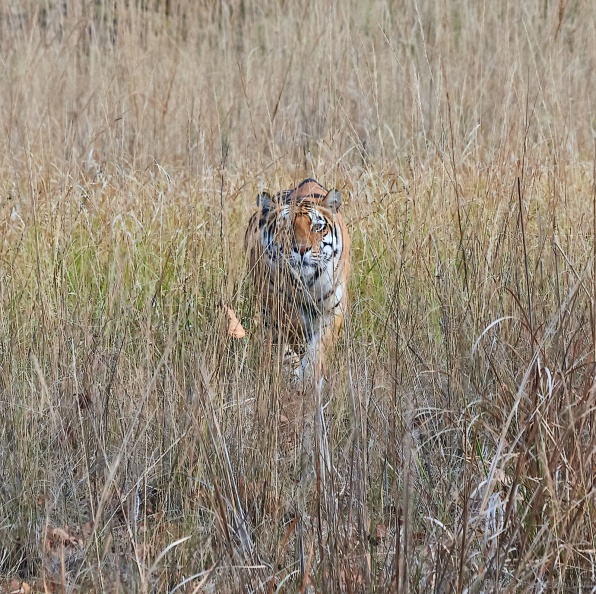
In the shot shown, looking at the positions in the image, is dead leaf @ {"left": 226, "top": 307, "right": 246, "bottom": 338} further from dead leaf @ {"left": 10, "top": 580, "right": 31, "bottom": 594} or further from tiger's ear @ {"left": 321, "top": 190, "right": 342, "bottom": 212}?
tiger's ear @ {"left": 321, "top": 190, "right": 342, "bottom": 212}

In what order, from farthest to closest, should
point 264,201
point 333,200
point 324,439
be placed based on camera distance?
point 333,200, point 264,201, point 324,439

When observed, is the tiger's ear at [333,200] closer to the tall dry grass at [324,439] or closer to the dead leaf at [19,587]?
the tall dry grass at [324,439]

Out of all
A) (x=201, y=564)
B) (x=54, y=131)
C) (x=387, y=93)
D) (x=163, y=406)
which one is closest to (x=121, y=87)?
(x=54, y=131)

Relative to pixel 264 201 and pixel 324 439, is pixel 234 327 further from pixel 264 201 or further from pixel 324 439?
pixel 264 201

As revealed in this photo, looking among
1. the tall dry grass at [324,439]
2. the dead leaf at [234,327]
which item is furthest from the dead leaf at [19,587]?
the dead leaf at [234,327]

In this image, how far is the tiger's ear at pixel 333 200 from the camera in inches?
126

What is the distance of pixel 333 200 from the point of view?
3.25 metres

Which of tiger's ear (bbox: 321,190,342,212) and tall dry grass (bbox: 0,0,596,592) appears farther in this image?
tiger's ear (bbox: 321,190,342,212)

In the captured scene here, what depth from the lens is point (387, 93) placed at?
489 cm

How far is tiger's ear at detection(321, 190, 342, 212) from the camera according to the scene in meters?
3.20

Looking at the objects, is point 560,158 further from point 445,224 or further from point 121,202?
point 121,202

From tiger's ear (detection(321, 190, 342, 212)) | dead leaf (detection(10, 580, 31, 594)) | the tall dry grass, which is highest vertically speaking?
tiger's ear (detection(321, 190, 342, 212))

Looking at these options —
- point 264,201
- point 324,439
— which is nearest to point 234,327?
point 324,439

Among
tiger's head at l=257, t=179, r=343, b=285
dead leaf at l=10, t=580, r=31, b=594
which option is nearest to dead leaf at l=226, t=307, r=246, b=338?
dead leaf at l=10, t=580, r=31, b=594
